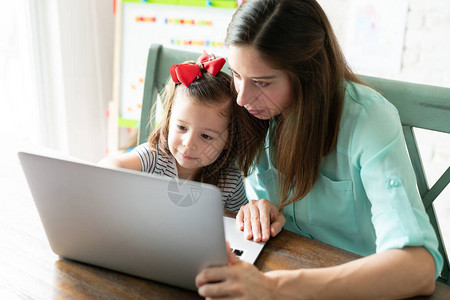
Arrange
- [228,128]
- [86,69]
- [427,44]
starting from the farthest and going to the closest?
[86,69] → [427,44] → [228,128]

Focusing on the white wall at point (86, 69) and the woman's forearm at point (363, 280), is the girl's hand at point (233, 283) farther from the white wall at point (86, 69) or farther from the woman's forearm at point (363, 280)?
the white wall at point (86, 69)

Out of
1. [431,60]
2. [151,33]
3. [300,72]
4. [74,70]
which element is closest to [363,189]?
[300,72]

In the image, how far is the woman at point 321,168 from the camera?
2.25ft

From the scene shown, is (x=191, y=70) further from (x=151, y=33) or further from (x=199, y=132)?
(x=151, y=33)

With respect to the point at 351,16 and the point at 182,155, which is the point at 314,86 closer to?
the point at 182,155

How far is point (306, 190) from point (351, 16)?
1.44 m

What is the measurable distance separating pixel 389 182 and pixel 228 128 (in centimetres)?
42

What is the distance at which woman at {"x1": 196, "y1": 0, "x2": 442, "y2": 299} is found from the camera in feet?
2.25

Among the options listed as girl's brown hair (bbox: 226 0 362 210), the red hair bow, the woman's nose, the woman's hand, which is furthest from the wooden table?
the red hair bow

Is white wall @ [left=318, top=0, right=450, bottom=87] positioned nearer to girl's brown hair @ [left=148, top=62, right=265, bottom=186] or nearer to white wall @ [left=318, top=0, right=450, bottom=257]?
white wall @ [left=318, top=0, right=450, bottom=257]

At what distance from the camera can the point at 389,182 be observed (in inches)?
32.4

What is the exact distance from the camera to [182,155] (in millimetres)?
1101

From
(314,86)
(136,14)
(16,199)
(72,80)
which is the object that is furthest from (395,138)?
(72,80)

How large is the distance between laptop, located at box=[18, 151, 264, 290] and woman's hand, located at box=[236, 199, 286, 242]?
0.65 feet
